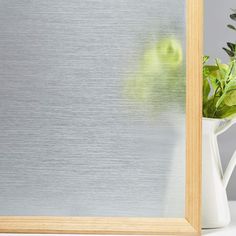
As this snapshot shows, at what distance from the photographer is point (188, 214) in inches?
31.2

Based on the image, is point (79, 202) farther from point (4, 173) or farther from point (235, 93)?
point (235, 93)

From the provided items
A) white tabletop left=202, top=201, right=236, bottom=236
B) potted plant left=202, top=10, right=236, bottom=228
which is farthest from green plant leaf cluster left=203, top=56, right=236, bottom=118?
white tabletop left=202, top=201, right=236, bottom=236

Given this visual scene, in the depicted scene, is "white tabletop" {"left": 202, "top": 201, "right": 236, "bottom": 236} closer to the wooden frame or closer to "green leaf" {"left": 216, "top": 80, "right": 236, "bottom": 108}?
the wooden frame

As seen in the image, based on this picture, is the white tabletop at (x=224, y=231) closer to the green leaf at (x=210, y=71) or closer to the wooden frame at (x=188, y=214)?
the wooden frame at (x=188, y=214)

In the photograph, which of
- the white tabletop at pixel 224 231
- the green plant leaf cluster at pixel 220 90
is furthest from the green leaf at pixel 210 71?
the white tabletop at pixel 224 231

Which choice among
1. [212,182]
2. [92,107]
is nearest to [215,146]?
[212,182]

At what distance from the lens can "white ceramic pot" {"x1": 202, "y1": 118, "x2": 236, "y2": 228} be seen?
0.84m

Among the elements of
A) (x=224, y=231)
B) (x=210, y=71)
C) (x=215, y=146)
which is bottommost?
(x=224, y=231)

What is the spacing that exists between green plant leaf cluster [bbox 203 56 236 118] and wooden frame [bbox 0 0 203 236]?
75mm

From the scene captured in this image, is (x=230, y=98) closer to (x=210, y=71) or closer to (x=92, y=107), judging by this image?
(x=210, y=71)

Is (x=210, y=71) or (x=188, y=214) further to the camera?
(x=210, y=71)

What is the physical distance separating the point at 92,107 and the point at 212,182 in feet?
0.78

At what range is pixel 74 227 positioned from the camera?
0.80 metres

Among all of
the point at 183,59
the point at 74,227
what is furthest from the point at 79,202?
the point at 183,59
